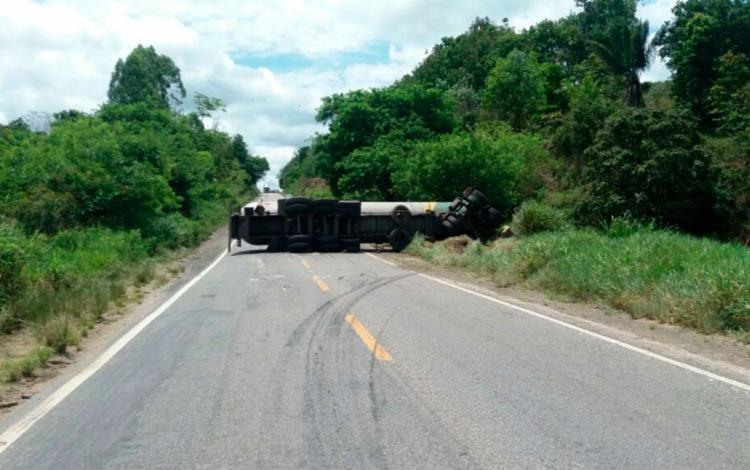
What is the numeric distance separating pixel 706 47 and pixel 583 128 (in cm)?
1201

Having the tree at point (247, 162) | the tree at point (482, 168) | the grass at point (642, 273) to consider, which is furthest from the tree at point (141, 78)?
the grass at point (642, 273)

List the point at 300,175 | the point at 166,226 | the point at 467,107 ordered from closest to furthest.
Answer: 1. the point at 166,226
2. the point at 467,107
3. the point at 300,175

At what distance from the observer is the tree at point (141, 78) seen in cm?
7431

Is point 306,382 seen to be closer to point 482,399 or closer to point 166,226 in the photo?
point 482,399

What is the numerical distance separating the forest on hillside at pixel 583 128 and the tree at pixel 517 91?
10cm

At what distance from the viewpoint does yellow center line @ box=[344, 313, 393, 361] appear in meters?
8.95

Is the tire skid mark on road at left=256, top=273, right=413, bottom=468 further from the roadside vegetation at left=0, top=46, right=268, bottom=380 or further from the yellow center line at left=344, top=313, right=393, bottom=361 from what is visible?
the roadside vegetation at left=0, top=46, right=268, bottom=380

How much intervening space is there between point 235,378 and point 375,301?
6725 millimetres

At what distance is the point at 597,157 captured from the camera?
2728 centimetres

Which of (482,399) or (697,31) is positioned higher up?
(697,31)

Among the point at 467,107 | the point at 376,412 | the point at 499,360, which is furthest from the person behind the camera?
the point at 467,107

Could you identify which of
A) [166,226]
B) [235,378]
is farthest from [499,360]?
[166,226]

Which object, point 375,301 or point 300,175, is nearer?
point 375,301

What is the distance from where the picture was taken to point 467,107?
61.0 m
